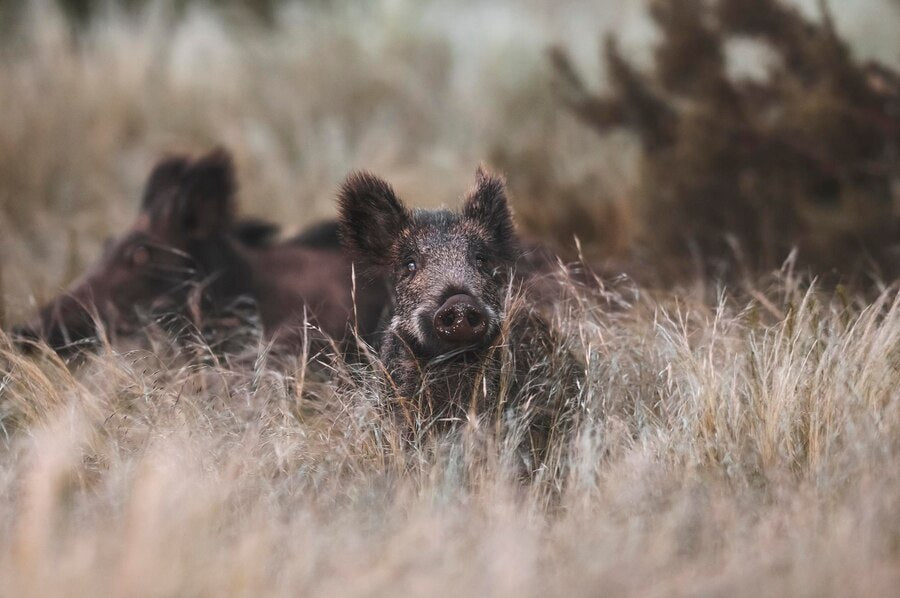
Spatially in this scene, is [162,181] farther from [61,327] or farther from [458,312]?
[458,312]

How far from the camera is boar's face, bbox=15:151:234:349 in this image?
5.91m

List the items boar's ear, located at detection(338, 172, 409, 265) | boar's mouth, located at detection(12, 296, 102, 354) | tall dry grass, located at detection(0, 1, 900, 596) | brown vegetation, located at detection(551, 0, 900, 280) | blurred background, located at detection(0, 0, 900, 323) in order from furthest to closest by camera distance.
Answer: blurred background, located at detection(0, 0, 900, 323) < brown vegetation, located at detection(551, 0, 900, 280) < boar's mouth, located at detection(12, 296, 102, 354) < boar's ear, located at detection(338, 172, 409, 265) < tall dry grass, located at detection(0, 1, 900, 596)

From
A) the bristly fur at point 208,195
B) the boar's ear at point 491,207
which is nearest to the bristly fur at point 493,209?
the boar's ear at point 491,207

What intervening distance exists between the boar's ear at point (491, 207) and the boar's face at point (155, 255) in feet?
6.07

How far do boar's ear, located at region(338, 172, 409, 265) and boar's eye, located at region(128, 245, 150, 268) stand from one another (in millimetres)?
2012

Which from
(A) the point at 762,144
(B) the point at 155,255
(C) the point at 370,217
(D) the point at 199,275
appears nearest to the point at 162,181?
(B) the point at 155,255

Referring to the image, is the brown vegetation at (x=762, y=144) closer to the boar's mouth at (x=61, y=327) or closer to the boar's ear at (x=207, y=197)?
the boar's ear at (x=207, y=197)

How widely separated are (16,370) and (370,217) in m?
1.50

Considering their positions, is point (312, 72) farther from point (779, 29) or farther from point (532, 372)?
point (532, 372)

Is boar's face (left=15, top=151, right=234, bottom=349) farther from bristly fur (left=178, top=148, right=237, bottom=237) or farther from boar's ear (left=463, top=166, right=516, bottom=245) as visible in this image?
boar's ear (left=463, top=166, right=516, bottom=245)

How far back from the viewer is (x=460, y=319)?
13.1ft

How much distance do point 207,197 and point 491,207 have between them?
2.45 metres

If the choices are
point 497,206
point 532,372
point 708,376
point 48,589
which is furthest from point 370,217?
point 48,589

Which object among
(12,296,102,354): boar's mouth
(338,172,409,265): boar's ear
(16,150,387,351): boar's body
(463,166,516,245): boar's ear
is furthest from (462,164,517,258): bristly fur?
(12,296,102,354): boar's mouth
